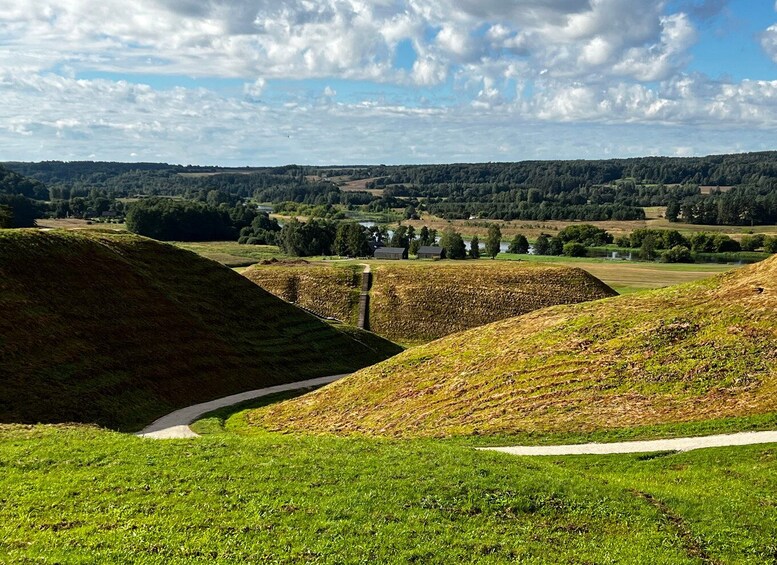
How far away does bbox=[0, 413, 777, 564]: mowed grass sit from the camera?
16.0 m

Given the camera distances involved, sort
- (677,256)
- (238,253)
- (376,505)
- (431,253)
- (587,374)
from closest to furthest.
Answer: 1. (376,505)
2. (587,374)
3. (431,253)
4. (677,256)
5. (238,253)

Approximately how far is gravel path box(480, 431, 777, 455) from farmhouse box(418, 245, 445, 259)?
13903 cm

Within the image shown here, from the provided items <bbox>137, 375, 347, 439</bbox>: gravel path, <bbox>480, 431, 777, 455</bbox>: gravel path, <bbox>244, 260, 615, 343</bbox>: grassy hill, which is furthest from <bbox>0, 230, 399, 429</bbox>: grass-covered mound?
<bbox>480, 431, 777, 455</bbox>: gravel path

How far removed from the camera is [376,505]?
18.5 meters

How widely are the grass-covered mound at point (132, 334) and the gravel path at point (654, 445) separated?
26.8 m

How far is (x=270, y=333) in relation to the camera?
68.8 meters

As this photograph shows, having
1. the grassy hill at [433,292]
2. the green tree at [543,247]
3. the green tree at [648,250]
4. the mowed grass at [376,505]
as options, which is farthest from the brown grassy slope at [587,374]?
the green tree at [543,247]

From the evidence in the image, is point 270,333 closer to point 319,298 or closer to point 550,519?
point 319,298

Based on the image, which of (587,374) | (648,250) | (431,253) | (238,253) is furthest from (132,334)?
(648,250)

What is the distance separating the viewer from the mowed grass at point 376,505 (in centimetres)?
1598

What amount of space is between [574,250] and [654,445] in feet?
566

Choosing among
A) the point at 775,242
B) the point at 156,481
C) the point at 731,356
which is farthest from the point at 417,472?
the point at 775,242

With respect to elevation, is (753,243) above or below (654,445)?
above

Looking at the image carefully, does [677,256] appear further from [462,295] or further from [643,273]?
[462,295]
